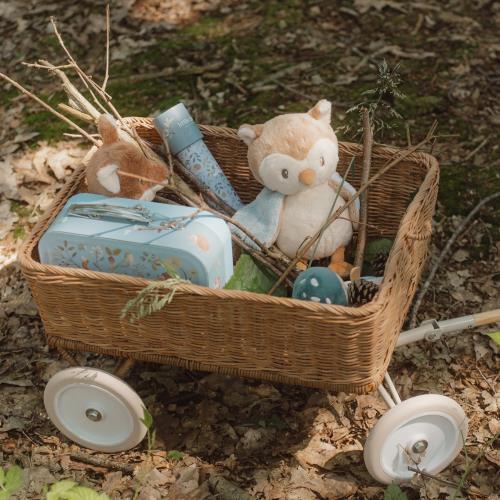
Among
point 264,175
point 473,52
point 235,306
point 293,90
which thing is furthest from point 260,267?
point 473,52

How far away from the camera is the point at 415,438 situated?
2008 millimetres

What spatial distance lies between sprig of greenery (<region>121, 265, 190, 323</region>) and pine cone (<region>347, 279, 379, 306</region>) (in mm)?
501

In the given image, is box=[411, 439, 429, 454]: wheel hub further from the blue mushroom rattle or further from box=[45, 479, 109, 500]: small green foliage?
box=[45, 479, 109, 500]: small green foliage

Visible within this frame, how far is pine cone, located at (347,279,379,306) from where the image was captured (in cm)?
193

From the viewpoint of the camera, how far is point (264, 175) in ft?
7.14

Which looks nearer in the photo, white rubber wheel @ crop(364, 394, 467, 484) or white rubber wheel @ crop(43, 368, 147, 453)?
white rubber wheel @ crop(364, 394, 467, 484)

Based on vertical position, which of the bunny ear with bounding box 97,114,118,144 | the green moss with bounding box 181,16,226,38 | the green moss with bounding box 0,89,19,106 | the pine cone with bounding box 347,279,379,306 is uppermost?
the bunny ear with bounding box 97,114,118,144

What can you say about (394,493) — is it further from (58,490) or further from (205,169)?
(205,169)

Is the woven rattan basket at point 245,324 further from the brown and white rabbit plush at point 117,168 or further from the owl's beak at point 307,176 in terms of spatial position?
the owl's beak at point 307,176

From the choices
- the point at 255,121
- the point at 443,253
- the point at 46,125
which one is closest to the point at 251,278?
the point at 443,253

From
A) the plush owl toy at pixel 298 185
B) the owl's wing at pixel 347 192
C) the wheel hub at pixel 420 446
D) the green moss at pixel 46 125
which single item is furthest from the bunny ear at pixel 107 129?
the green moss at pixel 46 125

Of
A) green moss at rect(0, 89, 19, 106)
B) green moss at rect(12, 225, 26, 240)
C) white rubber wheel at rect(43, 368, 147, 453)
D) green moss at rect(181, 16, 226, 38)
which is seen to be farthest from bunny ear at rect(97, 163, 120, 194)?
green moss at rect(181, 16, 226, 38)

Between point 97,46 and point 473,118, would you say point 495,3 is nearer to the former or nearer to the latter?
point 473,118

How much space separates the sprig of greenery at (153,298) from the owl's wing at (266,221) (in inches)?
18.1
